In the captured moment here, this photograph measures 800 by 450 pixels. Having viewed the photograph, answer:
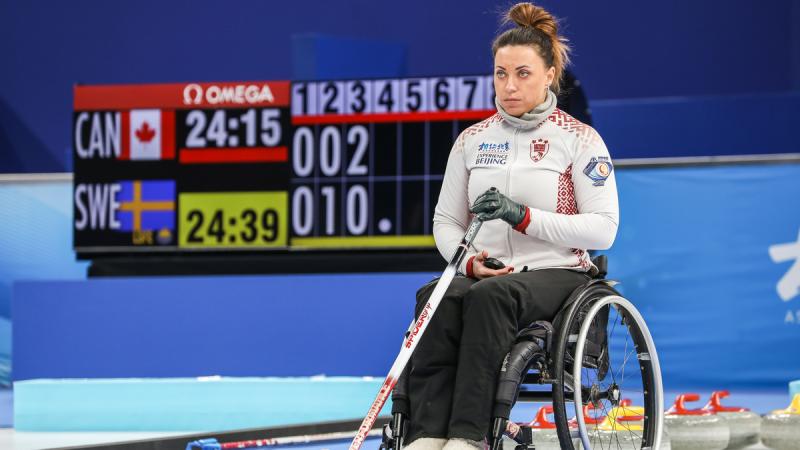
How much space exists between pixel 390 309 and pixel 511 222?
4019mm

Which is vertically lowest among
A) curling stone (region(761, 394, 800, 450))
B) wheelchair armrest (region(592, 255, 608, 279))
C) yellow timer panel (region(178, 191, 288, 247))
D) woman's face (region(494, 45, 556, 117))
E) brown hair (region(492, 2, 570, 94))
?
curling stone (region(761, 394, 800, 450))

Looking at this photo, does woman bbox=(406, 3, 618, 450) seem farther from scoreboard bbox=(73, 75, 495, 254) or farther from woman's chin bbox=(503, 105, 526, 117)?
scoreboard bbox=(73, 75, 495, 254)

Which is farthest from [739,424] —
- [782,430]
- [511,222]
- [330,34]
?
[330,34]

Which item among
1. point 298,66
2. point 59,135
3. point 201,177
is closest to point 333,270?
point 201,177

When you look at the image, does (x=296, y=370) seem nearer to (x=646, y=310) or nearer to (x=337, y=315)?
(x=337, y=315)

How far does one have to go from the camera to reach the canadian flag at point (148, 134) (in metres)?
7.04

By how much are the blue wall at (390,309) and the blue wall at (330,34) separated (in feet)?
5.30

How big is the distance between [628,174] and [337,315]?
235cm

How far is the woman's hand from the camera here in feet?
9.57

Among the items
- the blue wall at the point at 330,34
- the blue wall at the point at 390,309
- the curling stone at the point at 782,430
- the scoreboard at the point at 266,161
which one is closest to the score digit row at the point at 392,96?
the scoreboard at the point at 266,161

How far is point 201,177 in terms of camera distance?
6977 mm

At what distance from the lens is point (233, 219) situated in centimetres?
694

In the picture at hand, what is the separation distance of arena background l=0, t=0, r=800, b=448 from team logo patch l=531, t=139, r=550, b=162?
3757 millimetres

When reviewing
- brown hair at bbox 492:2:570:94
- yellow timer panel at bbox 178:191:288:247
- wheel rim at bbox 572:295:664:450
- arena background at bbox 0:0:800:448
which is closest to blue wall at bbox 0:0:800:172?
arena background at bbox 0:0:800:448
